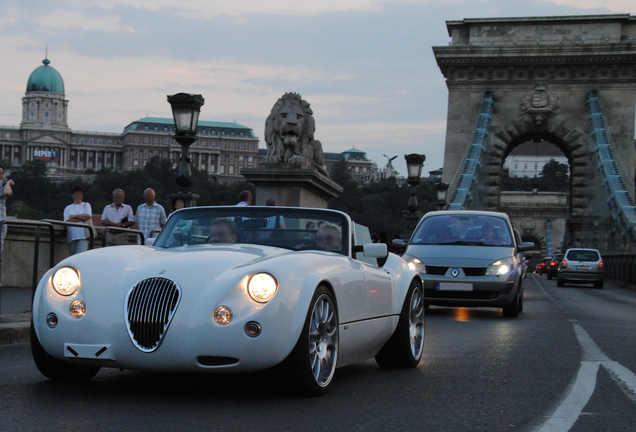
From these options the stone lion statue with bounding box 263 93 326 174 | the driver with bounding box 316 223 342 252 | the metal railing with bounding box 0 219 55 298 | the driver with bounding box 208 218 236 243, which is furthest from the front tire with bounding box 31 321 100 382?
the stone lion statue with bounding box 263 93 326 174

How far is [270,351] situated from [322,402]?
1.55 ft

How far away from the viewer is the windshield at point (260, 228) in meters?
6.43

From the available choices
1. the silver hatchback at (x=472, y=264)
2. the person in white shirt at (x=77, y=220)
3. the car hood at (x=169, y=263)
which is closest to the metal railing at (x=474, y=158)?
the silver hatchback at (x=472, y=264)

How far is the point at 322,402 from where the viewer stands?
213 inches

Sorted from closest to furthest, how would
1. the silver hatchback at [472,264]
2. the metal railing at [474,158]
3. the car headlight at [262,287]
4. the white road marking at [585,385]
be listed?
the white road marking at [585,385] → the car headlight at [262,287] → the silver hatchback at [472,264] → the metal railing at [474,158]

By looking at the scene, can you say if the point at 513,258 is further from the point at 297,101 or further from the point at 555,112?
the point at 555,112

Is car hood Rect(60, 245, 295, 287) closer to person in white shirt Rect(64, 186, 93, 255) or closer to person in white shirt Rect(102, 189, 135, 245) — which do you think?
person in white shirt Rect(64, 186, 93, 255)

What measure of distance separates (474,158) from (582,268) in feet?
43.0

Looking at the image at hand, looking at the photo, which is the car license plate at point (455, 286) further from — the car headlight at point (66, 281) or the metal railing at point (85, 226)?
the car headlight at point (66, 281)

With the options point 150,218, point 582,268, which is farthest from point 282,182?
point 582,268

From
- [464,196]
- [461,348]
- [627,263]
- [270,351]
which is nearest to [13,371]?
[270,351]

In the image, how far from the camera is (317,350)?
5.62m

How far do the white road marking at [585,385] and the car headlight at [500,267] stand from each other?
368 cm

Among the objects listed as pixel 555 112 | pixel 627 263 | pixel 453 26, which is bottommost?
pixel 627 263
